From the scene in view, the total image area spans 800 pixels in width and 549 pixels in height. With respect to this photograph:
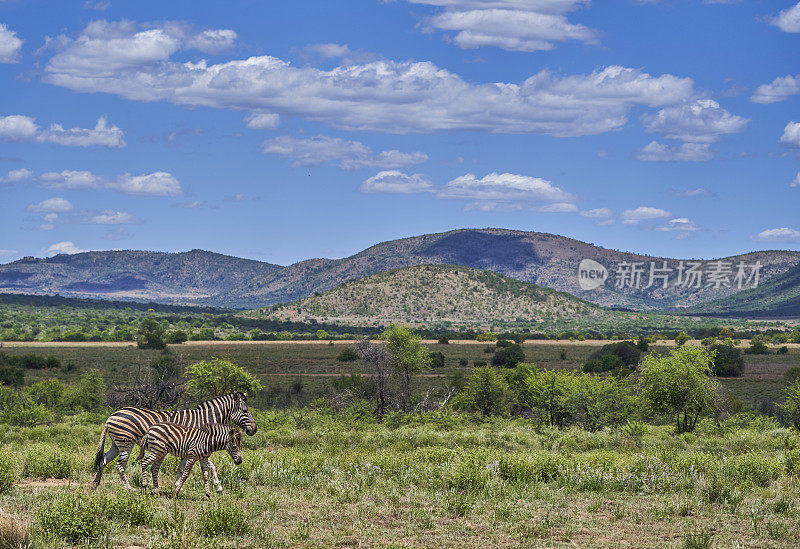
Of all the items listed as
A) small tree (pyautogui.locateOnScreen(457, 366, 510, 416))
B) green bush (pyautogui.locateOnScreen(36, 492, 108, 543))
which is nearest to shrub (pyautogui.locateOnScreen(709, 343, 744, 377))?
small tree (pyautogui.locateOnScreen(457, 366, 510, 416))

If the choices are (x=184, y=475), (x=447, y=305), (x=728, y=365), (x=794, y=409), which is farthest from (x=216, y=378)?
(x=447, y=305)

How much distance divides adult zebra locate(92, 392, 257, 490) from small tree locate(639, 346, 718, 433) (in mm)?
24732

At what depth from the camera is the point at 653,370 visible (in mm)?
34500

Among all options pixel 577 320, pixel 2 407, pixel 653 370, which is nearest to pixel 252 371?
pixel 2 407

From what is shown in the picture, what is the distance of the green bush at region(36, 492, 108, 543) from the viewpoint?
33.8 feet

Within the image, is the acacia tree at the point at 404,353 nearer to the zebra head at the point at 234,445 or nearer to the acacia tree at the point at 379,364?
the acacia tree at the point at 379,364

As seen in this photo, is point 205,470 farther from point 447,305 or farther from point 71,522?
point 447,305

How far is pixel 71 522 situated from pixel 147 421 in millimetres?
3565

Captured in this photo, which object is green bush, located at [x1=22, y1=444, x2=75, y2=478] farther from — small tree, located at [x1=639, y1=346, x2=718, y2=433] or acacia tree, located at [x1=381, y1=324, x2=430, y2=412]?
acacia tree, located at [x1=381, y1=324, x2=430, y2=412]

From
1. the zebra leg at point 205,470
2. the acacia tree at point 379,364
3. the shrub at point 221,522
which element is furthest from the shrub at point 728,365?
the shrub at point 221,522

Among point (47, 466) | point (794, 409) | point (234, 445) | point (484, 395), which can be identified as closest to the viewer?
point (234, 445)

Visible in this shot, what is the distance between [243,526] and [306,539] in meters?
1.03

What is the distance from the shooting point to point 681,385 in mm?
33688

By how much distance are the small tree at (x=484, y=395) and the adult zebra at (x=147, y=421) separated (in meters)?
29.0
